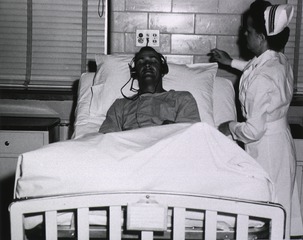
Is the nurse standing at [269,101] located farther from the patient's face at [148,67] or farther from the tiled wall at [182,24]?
the tiled wall at [182,24]

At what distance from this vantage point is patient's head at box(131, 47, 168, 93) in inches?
109

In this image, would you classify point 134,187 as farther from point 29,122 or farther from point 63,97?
point 63,97

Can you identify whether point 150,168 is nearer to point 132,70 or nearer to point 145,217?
point 145,217

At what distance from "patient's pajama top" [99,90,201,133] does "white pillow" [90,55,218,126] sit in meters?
0.12

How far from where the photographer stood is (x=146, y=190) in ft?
5.10

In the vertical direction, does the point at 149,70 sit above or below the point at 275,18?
below

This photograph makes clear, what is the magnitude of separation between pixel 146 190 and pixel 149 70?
1360 mm

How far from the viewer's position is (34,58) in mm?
3398

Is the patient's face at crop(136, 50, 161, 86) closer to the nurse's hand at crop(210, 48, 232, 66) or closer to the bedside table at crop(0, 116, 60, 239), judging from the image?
the nurse's hand at crop(210, 48, 232, 66)

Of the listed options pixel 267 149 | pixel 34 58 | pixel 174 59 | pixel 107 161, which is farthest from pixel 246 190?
Result: pixel 34 58

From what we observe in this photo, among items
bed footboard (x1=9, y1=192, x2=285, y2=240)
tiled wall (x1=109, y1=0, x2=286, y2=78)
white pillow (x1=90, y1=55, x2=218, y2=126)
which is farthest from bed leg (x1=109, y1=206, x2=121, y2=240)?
tiled wall (x1=109, y1=0, x2=286, y2=78)

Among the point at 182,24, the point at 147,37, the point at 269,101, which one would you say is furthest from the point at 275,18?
the point at 147,37

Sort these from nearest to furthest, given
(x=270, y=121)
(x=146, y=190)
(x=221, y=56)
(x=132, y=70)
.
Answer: (x=146, y=190) → (x=270, y=121) → (x=132, y=70) → (x=221, y=56)

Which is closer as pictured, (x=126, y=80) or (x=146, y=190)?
(x=146, y=190)
